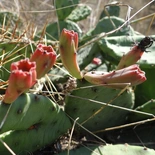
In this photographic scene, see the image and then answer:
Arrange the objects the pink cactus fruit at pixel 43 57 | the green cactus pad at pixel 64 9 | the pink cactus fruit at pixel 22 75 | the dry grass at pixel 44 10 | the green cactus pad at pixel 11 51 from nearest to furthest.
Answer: the pink cactus fruit at pixel 22 75, the pink cactus fruit at pixel 43 57, the green cactus pad at pixel 11 51, the green cactus pad at pixel 64 9, the dry grass at pixel 44 10

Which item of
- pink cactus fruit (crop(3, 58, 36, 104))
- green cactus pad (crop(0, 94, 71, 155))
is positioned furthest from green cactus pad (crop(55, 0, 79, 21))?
pink cactus fruit (crop(3, 58, 36, 104))

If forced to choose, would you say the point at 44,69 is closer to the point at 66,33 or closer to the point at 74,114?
the point at 66,33

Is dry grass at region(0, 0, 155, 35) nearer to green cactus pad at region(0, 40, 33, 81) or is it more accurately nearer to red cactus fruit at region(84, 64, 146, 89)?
green cactus pad at region(0, 40, 33, 81)

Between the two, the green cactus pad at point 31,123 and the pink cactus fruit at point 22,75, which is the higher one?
the pink cactus fruit at point 22,75

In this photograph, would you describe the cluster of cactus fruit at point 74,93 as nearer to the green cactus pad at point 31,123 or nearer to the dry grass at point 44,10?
the green cactus pad at point 31,123

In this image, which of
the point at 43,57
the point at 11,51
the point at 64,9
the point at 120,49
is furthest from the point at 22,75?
the point at 64,9

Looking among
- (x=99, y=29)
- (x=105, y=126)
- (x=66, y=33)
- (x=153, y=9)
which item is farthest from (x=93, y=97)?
(x=153, y=9)

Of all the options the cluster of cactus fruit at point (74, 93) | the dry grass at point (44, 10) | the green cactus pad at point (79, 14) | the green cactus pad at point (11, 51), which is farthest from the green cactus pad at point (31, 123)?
the dry grass at point (44, 10)
